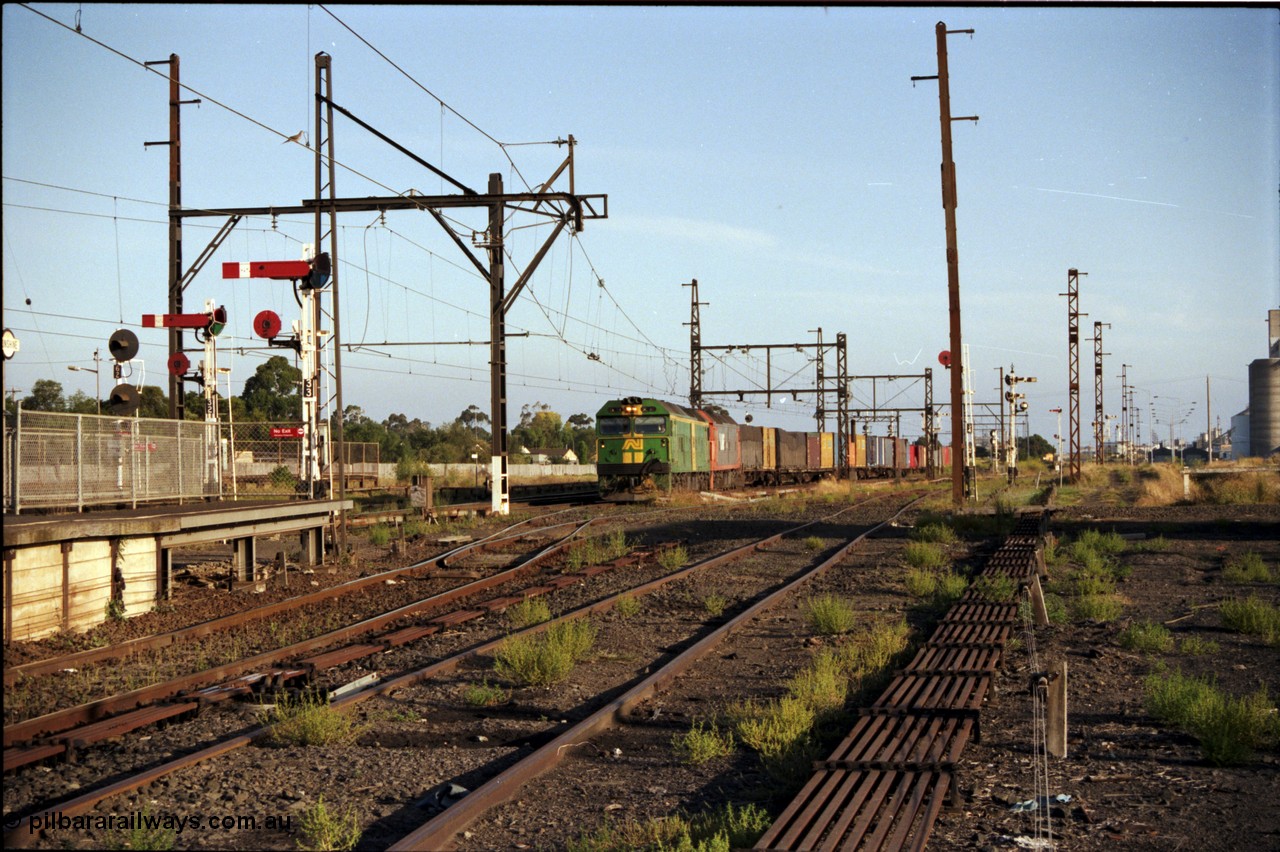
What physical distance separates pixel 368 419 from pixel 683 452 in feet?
269

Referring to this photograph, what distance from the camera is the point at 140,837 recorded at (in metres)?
4.84

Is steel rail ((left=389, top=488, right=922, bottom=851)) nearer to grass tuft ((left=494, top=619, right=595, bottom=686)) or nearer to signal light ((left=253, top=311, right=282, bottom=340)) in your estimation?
grass tuft ((left=494, top=619, right=595, bottom=686))

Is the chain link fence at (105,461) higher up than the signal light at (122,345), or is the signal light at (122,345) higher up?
the signal light at (122,345)

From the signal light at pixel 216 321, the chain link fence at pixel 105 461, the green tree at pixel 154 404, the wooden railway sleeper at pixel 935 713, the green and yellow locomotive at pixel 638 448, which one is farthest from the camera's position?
the green tree at pixel 154 404

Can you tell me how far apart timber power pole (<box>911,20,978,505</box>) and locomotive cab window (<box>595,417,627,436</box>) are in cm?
1439

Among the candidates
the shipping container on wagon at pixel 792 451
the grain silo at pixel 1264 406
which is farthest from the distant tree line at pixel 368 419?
the grain silo at pixel 1264 406

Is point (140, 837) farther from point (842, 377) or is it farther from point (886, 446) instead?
point (886, 446)

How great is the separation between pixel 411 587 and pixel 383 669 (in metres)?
6.17

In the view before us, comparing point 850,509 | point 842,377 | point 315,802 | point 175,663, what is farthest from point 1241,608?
point 842,377

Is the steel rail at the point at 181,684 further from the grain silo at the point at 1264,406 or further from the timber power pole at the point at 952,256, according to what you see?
the grain silo at the point at 1264,406

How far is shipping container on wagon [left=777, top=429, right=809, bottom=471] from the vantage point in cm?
5953

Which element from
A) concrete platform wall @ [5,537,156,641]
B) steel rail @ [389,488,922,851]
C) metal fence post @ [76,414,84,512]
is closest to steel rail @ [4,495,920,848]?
steel rail @ [389,488,922,851]

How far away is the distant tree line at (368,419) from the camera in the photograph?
44.8 metres

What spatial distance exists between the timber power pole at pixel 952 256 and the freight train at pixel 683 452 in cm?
1302
